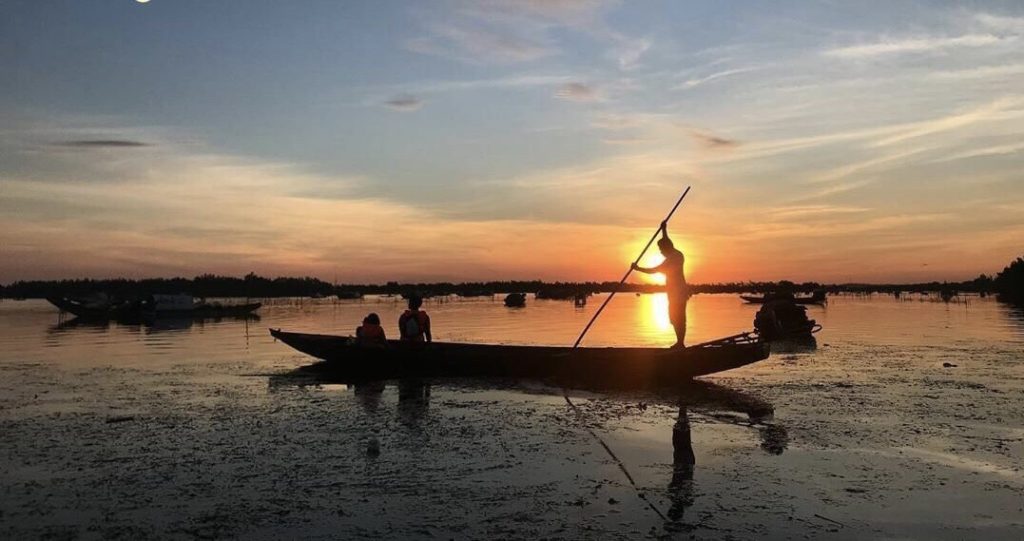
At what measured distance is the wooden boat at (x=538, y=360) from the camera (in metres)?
14.5

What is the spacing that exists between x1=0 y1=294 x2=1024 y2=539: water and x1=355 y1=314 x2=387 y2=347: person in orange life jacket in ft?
5.54

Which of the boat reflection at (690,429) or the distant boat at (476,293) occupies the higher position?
the distant boat at (476,293)

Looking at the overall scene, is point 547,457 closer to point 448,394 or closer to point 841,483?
Result: point 841,483

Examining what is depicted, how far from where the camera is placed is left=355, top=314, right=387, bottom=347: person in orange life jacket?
16.9 meters

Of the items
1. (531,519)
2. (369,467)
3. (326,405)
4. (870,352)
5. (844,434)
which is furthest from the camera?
(870,352)

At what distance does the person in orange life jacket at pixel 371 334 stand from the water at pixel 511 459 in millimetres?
1687

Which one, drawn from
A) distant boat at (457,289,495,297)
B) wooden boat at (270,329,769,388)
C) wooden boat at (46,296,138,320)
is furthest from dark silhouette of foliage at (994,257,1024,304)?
distant boat at (457,289,495,297)

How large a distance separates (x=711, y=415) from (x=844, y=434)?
6.89 ft

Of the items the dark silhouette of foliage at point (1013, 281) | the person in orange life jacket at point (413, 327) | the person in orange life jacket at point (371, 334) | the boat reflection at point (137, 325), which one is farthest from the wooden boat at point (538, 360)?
the dark silhouette of foliage at point (1013, 281)

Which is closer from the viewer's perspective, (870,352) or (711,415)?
(711,415)

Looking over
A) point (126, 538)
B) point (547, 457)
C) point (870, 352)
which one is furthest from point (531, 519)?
point (870, 352)

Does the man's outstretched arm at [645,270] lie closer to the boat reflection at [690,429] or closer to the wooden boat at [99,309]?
the boat reflection at [690,429]

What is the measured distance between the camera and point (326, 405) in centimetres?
1263

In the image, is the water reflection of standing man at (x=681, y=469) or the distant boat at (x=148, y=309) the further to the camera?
the distant boat at (x=148, y=309)
